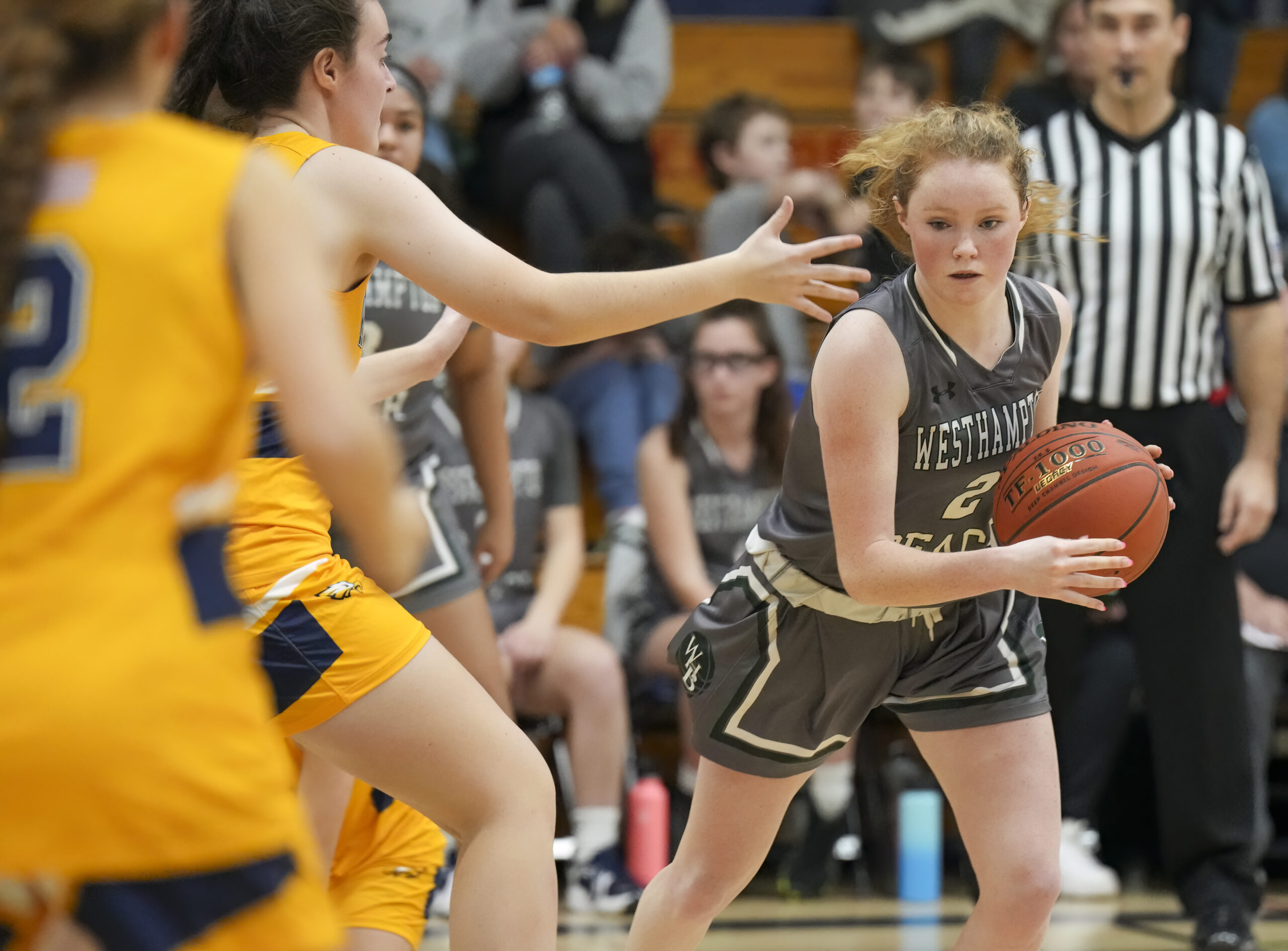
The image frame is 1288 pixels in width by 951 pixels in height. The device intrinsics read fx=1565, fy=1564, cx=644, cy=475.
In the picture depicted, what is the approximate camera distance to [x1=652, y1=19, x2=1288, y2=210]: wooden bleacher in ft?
26.8

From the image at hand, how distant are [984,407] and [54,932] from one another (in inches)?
74.7

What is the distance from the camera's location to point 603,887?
5.19 meters

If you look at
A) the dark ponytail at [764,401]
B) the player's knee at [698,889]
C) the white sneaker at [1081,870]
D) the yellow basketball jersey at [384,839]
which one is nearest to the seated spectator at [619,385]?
the dark ponytail at [764,401]

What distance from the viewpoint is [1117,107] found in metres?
4.77

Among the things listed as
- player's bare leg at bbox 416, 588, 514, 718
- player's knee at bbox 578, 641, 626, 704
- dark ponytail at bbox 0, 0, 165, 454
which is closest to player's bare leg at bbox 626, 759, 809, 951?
player's bare leg at bbox 416, 588, 514, 718

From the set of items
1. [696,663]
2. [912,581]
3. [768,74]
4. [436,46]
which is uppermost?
[768,74]

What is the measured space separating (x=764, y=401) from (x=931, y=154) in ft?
9.84

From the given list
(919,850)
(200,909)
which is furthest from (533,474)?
(200,909)

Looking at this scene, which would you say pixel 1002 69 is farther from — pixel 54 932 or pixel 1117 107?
pixel 54 932

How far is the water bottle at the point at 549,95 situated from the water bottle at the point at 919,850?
336 cm

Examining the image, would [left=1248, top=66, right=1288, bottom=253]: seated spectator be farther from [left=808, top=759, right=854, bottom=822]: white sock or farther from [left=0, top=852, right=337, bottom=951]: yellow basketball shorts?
[left=0, top=852, right=337, bottom=951]: yellow basketball shorts

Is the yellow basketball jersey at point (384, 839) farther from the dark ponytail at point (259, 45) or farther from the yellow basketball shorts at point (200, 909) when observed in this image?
the yellow basketball shorts at point (200, 909)

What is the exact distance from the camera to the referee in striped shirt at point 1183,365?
180 inches

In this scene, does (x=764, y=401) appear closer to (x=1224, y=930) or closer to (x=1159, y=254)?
(x=1159, y=254)
